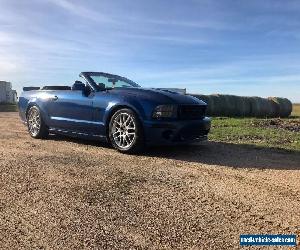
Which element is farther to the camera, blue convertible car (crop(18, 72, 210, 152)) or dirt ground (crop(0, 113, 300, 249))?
blue convertible car (crop(18, 72, 210, 152))

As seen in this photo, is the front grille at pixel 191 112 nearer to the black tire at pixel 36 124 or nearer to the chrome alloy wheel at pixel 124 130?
the chrome alloy wheel at pixel 124 130

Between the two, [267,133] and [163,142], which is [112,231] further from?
[267,133]

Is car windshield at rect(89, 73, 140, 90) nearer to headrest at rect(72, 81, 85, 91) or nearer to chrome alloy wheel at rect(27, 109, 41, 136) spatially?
headrest at rect(72, 81, 85, 91)

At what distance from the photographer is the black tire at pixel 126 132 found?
7266 millimetres

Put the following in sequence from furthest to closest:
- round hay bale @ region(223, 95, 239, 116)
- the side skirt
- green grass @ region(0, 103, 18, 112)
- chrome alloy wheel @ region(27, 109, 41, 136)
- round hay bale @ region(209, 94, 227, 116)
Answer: green grass @ region(0, 103, 18, 112), round hay bale @ region(223, 95, 239, 116), round hay bale @ region(209, 94, 227, 116), chrome alloy wheel @ region(27, 109, 41, 136), the side skirt

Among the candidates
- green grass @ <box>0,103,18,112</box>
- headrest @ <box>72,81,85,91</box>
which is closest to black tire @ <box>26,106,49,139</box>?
headrest @ <box>72,81,85,91</box>

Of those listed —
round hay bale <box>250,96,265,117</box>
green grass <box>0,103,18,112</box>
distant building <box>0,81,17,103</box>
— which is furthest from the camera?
distant building <box>0,81,17,103</box>

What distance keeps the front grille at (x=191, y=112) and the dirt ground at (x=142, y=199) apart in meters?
0.70

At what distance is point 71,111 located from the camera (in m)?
8.52

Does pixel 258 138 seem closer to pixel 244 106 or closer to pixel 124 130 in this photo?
pixel 124 130

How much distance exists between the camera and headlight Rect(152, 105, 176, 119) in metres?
7.21

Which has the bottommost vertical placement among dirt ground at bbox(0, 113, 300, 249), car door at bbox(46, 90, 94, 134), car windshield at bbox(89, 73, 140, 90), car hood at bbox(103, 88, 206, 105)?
dirt ground at bbox(0, 113, 300, 249)

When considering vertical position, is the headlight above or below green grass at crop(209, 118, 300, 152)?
above

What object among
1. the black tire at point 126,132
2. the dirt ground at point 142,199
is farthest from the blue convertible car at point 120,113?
the dirt ground at point 142,199
